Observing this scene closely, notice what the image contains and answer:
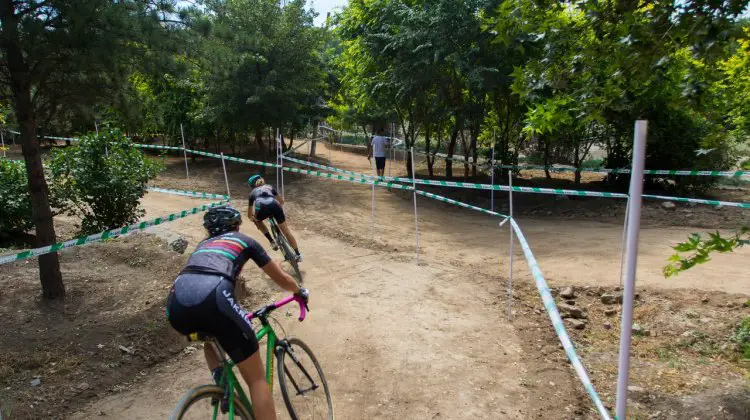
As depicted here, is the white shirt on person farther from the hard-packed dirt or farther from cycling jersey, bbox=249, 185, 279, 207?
cycling jersey, bbox=249, 185, 279, 207

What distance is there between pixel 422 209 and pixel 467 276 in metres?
5.91

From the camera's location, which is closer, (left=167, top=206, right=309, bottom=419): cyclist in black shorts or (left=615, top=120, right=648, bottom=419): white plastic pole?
(left=615, top=120, right=648, bottom=419): white plastic pole

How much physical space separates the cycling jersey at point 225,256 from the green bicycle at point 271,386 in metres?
0.36

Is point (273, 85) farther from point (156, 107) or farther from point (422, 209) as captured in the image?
point (156, 107)

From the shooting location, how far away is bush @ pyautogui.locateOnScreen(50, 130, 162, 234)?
7.48 metres

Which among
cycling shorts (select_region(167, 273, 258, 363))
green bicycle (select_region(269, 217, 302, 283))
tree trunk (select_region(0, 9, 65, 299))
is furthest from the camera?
green bicycle (select_region(269, 217, 302, 283))

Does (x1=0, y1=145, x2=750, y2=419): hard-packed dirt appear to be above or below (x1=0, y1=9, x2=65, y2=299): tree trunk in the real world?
below

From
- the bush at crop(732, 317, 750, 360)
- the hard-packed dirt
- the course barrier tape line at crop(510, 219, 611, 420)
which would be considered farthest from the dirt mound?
the bush at crop(732, 317, 750, 360)

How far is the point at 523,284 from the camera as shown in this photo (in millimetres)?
7230

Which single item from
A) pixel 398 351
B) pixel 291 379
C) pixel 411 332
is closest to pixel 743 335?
pixel 411 332

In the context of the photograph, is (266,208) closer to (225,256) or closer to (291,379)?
(291,379)

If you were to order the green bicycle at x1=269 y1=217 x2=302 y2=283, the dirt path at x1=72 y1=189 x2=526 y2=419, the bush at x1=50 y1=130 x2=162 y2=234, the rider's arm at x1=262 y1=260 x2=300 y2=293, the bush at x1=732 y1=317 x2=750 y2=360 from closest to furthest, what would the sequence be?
the rider's arm at x1=262 y1=260 x2=300 y2=293, the dirt path at x1=72 y1=189 x2=526 y2=419, the bush at x1=732 y1=317 x2=750 y2=360, the green bicycle at x1=269 y1=217 x2=302 y2=283, the bush at x1=50 y1=130 x2=162 y2=234

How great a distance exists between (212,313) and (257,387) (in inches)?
22.6

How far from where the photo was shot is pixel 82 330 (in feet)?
16.9
